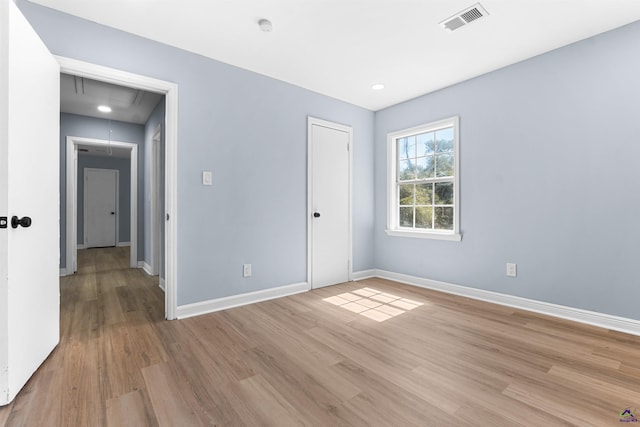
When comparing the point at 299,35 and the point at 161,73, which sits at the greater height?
the point at 299,35

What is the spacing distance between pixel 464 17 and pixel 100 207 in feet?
29.3

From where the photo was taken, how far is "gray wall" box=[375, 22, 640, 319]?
7.79 feet

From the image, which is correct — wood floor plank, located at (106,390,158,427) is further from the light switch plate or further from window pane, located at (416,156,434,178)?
window pane, located at (416,156,434,178)

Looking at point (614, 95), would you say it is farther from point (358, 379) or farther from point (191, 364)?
point (191, 364)

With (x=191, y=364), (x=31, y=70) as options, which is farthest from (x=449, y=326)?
(x=31, y=70)

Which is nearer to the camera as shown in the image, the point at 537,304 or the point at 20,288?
the point at 20,288

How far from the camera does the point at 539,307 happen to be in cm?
279

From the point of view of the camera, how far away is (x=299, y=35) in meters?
2.52

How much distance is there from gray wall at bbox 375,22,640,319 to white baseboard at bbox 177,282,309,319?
1.78m

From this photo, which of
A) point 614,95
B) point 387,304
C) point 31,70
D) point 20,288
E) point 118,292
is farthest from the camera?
point 118,292

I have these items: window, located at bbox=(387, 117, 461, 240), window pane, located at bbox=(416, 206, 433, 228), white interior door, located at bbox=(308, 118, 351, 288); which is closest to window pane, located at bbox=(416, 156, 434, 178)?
window, located at bbox=(387, 117, 461, 240)

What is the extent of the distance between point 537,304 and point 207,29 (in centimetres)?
383

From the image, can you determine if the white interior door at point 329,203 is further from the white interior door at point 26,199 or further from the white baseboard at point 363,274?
the white interior door at point 26,199

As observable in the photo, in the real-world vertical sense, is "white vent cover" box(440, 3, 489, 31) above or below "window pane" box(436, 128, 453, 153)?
above
